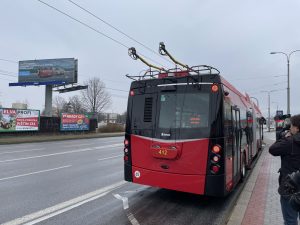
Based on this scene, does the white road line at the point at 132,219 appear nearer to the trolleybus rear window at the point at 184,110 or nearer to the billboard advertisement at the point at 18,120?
the trolleybus rear window at the point at 184,110

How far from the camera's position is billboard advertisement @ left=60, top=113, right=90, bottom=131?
38.6 meters

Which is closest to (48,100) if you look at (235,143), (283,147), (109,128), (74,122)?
(109,128)

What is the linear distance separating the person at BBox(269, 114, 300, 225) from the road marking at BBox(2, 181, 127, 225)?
411 centimetres

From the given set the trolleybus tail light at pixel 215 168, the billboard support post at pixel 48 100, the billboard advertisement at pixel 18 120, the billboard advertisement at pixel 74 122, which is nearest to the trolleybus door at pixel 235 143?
the trolleybus tail light at pixel 215 168

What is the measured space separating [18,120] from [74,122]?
949cm

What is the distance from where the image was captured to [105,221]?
235 inches

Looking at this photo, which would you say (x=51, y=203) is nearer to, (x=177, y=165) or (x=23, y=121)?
(x=177, y=165)

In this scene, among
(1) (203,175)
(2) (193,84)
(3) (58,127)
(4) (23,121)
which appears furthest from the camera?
(3) (58,127)

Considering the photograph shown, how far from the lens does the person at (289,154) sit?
165 inches

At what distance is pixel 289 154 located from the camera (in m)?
4.26

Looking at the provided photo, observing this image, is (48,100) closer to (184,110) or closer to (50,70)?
(50,70)

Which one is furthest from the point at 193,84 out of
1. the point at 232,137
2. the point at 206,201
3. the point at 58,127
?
the point at 58,127

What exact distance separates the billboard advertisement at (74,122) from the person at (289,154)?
35716mm

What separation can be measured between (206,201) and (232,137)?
5.20 feet
